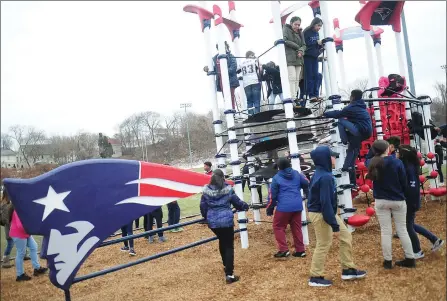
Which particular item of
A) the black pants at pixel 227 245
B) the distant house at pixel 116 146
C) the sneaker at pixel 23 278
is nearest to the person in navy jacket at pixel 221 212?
the black pants at pixel 227 245

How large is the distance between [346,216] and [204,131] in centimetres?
3229

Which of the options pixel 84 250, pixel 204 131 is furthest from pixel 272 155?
Answer: pixel 204 131

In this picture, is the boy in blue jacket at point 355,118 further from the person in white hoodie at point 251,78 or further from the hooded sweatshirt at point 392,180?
the person in white hoodie at point 251,78

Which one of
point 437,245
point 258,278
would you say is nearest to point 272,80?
point 258,278

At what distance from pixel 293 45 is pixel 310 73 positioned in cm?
69

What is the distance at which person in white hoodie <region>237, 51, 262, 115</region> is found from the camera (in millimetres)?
7105

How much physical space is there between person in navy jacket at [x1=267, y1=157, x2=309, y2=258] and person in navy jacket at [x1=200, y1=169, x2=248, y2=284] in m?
0.84

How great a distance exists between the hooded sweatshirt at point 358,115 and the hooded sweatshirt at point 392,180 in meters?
1.21

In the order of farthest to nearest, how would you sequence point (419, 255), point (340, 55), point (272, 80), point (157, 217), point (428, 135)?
point (340, 55) → point (157, 217) → point (428, 135) → point (272, 80) → point (419, 255)

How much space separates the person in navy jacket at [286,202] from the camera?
535cm

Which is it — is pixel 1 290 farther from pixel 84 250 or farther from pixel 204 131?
pixel 204 131

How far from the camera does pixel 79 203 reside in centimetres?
452

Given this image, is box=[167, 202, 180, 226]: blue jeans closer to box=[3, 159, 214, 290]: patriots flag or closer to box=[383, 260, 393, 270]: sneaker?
box=[3, 159, 214, 290]: patriots flag

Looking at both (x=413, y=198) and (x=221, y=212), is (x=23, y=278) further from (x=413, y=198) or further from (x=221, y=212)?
(x=413, y=198)
